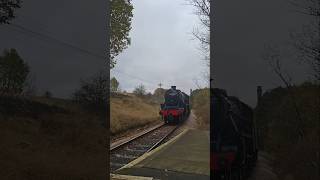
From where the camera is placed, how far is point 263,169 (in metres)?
7.12

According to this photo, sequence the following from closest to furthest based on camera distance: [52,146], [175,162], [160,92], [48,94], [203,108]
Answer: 1. [52,146]
2. [48,94]
3. [175,162]
4. [203,108]
5. [160,92]

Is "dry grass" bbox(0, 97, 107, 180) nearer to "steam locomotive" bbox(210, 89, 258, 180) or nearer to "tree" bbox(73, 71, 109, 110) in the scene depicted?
"tree" bbox(73, 71, 109, 110)

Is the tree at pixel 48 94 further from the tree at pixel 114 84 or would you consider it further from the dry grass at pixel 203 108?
the dry grass at pixel 203 108

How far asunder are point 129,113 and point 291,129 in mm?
7995

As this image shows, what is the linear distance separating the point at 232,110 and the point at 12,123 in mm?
3750

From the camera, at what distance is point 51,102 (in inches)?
326

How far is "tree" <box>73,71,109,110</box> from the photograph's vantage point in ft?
29.1

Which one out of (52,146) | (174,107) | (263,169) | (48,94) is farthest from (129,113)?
(263,169)

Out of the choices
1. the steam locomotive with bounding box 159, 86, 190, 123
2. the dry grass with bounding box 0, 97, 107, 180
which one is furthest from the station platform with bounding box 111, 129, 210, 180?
the steam locomotive with bounding box 159, 86, 190, 123

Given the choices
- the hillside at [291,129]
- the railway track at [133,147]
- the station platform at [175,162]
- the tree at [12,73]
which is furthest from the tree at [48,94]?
the hillside at [291,129]

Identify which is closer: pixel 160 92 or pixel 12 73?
pixel 12 73

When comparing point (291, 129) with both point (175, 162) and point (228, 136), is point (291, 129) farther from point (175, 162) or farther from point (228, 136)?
point (175, 162)

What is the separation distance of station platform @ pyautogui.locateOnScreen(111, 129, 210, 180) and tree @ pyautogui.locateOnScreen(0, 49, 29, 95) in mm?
2855

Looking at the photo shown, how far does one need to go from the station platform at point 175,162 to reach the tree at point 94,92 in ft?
5.20
